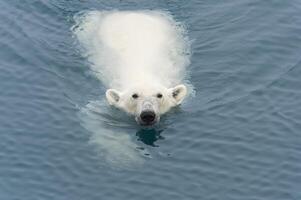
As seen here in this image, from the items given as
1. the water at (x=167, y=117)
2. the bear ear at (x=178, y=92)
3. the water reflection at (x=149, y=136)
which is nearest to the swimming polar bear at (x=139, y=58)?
the bear ear at (x=178, y=92)

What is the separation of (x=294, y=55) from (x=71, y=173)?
7868mm

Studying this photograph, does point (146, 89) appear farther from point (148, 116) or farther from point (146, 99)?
point (148, 116)

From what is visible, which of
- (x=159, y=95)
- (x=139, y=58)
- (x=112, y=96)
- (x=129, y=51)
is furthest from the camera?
(x=129, y=51)

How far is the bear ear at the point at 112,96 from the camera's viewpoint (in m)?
21.6

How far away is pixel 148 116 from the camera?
20750 millimetres

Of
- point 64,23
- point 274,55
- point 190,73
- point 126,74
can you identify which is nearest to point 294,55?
point 274,55

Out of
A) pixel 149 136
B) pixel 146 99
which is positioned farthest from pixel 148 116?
pixel 146 99

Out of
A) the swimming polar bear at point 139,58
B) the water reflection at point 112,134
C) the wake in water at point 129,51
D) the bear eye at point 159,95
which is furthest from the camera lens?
the wake in water at point 129,51

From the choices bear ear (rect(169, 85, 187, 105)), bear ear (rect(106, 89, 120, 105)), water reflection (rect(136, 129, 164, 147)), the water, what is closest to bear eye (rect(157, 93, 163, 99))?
bear ear (rect(169, 85, 187, 105))

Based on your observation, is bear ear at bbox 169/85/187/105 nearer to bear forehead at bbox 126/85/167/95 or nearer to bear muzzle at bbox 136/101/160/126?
bear forehead at bbox 126/85/167/95

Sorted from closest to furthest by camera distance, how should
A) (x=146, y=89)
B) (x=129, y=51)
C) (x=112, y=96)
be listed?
(x=146, y=89)
(x=112, y=96)
(x=129, y=51)

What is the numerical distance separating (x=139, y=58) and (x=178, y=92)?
1787 millimetres

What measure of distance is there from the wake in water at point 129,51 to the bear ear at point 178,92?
2.17 ft

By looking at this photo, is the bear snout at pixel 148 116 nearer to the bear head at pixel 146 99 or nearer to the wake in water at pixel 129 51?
the bear head at pixel 146 99
